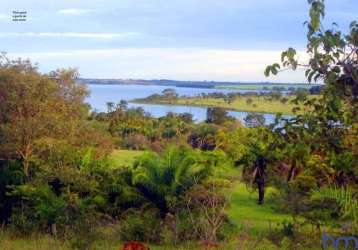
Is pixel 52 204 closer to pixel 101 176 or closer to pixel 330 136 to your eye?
pixel 101 176

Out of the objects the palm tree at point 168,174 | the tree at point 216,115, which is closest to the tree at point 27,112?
the palm tree at point 168,174

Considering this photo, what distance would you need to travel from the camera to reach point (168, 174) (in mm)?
14922

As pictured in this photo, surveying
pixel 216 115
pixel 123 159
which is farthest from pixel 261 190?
pixel 216 115

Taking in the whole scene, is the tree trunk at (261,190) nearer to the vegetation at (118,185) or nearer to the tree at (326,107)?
the vegetation at (118,185)

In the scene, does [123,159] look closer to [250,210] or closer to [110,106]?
[250,210]

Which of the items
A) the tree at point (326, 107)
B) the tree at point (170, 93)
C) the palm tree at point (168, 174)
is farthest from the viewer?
the tree at point (170, 93)

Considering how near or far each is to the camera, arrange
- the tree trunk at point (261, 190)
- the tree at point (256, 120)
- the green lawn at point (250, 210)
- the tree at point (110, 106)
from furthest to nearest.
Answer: the tree at point (110, 106) → the tree trunk at point (261, 190) → the green lawn at point (250, 210) → the tree at point (256, 120)

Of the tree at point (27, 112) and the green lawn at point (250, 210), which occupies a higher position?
the tree at point (27, 112)

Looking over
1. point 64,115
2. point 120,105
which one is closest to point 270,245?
point 64,115

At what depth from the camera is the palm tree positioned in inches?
571

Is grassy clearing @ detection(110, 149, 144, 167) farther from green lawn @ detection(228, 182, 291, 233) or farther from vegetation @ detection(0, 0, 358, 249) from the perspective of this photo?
green lawn @ detection(228, 182, 291, 233)

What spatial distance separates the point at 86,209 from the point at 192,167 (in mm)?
2813

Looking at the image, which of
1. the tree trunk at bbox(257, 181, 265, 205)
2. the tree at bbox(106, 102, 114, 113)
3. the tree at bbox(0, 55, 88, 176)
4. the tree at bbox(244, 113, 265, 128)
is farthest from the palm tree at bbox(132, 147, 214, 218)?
the tree at bbox(106, 102, 114, 113)

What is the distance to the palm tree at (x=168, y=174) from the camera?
571 inches
